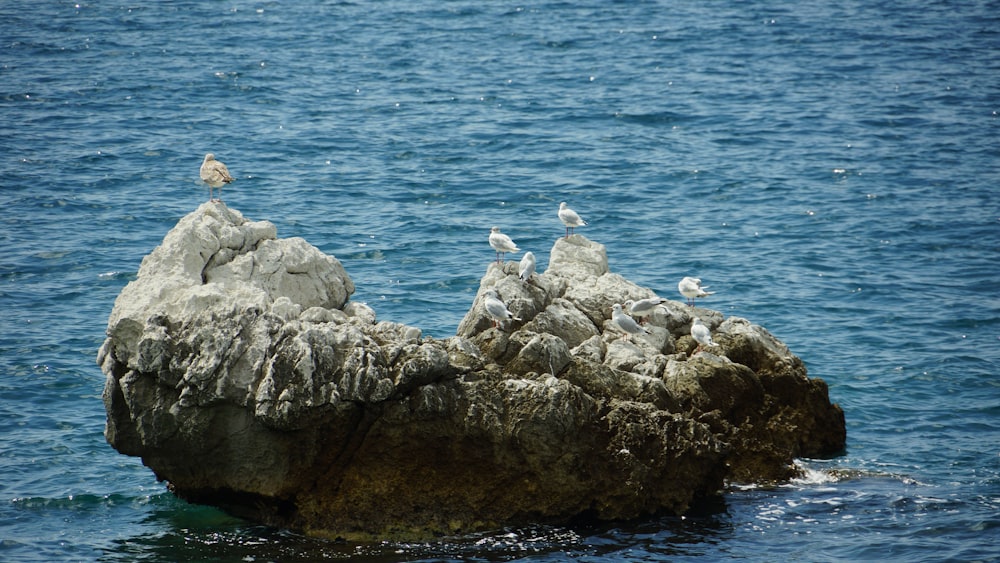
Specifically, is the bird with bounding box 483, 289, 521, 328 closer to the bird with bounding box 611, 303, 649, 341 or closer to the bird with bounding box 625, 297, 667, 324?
the bird with bounding box 611, 303, 649, 341

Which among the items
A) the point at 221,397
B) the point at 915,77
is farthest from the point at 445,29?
the point at 221,397

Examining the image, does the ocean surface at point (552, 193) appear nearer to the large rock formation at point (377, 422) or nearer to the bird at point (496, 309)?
the large rock formation at point (377, 422)

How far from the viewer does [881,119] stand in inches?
1677

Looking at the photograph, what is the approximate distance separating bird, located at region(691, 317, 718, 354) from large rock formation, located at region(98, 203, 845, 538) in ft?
4.26

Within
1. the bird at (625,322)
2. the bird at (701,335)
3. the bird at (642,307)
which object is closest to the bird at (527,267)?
the bird at (625,322)

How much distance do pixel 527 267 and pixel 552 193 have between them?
18175mm

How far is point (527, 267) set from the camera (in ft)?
59.3

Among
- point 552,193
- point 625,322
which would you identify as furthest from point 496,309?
point 552,193

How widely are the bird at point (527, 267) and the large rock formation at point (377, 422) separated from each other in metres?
1.23

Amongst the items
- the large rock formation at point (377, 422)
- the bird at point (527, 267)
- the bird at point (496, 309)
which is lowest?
the large rock formation at point (377, 422)

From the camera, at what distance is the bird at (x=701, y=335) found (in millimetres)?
18234

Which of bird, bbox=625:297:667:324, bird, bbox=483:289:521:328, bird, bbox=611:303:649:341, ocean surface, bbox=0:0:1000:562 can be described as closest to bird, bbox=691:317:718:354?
bird, bbox=625:297:667:324

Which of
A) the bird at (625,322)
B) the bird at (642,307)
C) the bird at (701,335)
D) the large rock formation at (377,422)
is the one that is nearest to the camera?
the large rock formation at (377,422)

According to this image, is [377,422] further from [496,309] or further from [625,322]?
[625,322]
